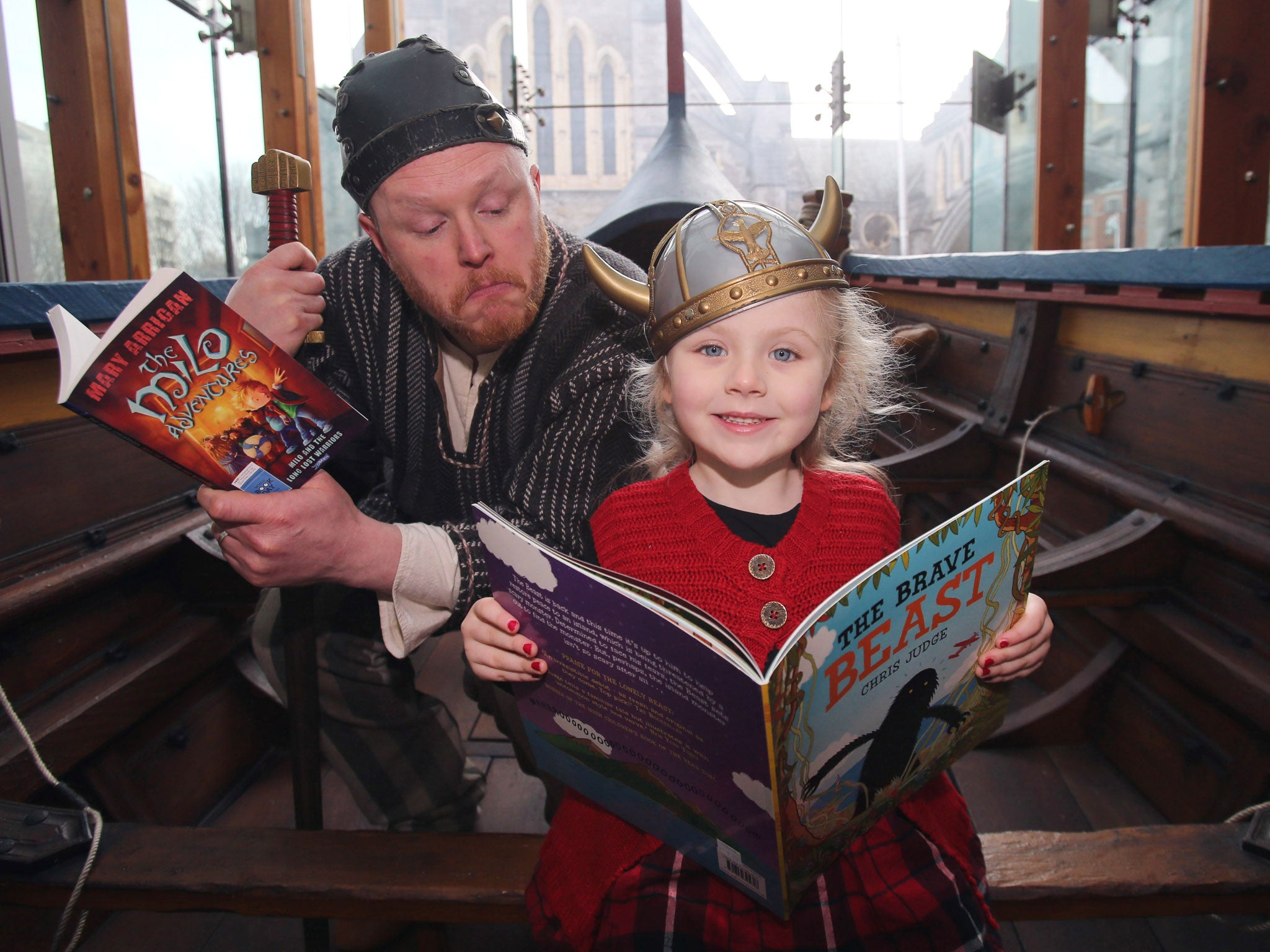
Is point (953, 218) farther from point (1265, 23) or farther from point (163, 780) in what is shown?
point (163, 780)

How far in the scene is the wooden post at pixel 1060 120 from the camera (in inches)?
147

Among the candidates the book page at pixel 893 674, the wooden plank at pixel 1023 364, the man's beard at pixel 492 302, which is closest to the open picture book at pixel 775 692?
the book page at pixel 893 674

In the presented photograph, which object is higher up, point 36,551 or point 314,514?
point 314,514

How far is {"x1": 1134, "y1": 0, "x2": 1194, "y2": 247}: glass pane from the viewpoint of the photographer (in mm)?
5074

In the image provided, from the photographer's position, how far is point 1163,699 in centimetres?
148

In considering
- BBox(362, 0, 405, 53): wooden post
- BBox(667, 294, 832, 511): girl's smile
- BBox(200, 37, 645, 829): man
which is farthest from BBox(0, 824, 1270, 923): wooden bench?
BBox(362, 0, 405, 53): wooden post

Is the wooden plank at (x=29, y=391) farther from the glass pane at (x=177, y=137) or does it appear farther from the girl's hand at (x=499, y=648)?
the glass pane at (x=177, y=137)

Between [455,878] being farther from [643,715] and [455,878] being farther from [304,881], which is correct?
[643,715]

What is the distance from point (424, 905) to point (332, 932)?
0.62 metres

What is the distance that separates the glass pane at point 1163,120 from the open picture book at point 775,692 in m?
5.48

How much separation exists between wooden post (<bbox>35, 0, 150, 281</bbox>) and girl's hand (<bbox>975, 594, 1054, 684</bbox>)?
10.1 feet

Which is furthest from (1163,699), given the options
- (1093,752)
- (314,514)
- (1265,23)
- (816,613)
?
(1265,23)

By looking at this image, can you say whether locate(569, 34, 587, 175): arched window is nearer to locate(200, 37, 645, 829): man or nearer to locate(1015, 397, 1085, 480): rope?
locate(1015, 397, 1085, 480): rope

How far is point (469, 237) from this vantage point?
3.91 ft
